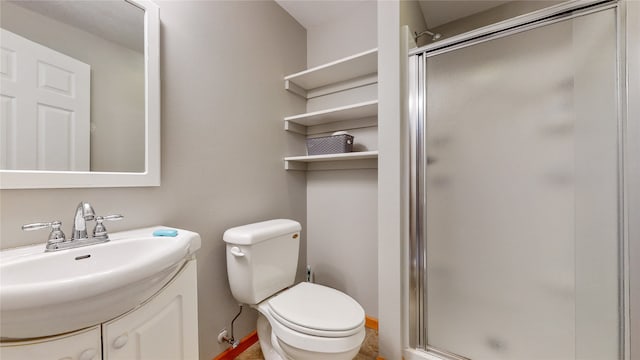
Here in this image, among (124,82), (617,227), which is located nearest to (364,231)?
(617,227)

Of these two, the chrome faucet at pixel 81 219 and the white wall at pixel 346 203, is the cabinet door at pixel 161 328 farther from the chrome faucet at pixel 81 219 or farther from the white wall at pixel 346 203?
the white wall at pixel 346 203

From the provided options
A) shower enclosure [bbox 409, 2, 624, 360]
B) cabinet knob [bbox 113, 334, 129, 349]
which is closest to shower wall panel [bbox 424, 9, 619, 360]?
shower enclosure [bbox 409, 2, 624, 360]

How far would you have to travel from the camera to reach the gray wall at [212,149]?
0.92 meters

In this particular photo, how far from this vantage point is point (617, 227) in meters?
0.92

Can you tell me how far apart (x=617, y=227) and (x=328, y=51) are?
5.89 ft

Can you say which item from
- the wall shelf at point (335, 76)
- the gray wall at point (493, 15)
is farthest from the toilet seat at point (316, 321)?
the gray wall at point (493, 15)

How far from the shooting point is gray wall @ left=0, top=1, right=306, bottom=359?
3.03 feet

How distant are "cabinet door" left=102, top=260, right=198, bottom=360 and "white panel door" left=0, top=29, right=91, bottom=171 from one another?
0.54 metres

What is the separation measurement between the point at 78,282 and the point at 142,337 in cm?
31

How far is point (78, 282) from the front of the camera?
49cm

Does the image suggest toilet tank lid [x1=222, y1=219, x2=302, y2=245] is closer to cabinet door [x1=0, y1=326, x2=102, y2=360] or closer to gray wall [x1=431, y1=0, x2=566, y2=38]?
cabinet door [x1=0, y1=326, x2=102, y2=360]

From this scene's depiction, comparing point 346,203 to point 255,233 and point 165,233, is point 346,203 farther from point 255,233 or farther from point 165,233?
point 165,233

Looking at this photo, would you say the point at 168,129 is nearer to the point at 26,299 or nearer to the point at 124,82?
the point at 124,82

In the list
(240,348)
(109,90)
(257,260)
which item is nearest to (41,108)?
(109,90)
